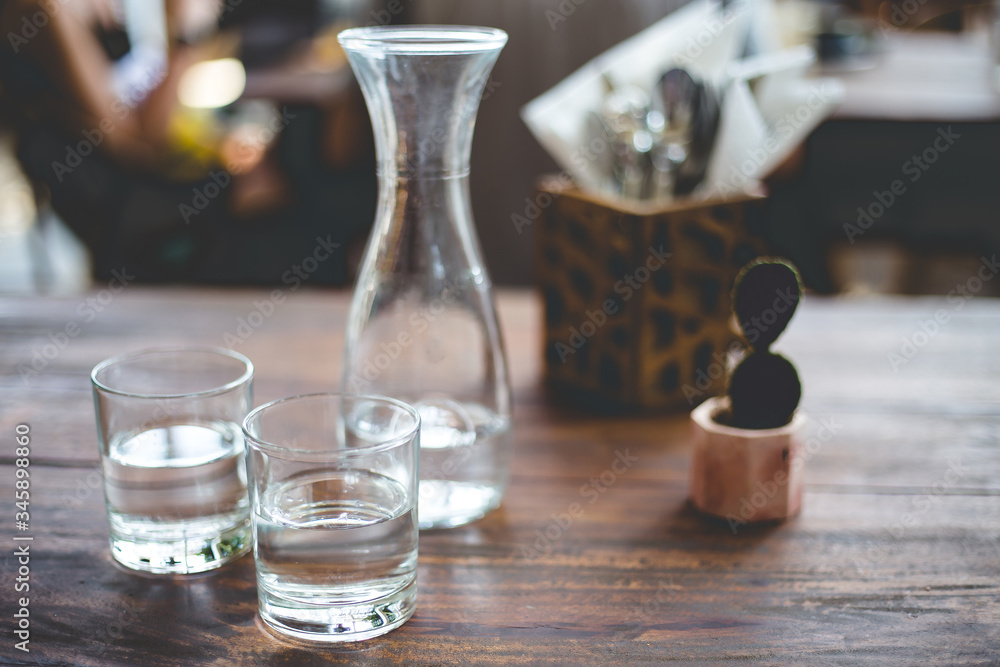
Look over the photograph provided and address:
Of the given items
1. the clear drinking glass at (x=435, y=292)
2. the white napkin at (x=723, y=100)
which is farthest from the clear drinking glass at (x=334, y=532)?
A: the white napkin at (x=723, y=100)

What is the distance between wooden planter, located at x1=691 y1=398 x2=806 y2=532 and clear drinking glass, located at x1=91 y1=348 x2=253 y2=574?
283mm

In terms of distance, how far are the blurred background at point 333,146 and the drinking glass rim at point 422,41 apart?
3.14ft

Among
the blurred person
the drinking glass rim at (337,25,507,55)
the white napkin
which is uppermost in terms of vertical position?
the drinking glass rim at (337,25,507,55)

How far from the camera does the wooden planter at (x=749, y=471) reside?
60 centimetres

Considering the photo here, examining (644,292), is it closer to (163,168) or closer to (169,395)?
(169,395)

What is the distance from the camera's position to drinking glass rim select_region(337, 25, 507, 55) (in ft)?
1.74

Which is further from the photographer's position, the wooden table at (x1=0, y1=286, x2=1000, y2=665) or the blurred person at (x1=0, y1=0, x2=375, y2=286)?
the blurred person at (x1=0, y1=0, x2=375, y2=286)

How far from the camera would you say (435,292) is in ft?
2.02

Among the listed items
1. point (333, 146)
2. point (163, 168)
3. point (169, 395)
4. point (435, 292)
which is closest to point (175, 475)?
point (169, 395)

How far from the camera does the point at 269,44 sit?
2627 millimetres

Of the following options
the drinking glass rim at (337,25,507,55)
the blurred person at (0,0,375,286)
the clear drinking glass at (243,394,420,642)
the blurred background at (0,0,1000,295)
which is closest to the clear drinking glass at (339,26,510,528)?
the drinking glass rim at (337,25,507,55)

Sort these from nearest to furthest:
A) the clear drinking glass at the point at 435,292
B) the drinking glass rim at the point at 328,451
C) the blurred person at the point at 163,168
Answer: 1. the drinking glass rim at the point at 328,451
2. the clear drinking glass at the point at 435,292
3. the blurred person at the point at 163,168

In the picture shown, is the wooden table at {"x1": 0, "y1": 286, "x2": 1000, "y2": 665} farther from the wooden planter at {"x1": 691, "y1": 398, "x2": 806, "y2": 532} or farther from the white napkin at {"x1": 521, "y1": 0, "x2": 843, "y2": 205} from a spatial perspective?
the white napkin at {"x1": 521, "y1": 0, "x2": 843, "y2": 205}

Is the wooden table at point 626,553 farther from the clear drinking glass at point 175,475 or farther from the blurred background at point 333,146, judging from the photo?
the blurred background at point 333,146
